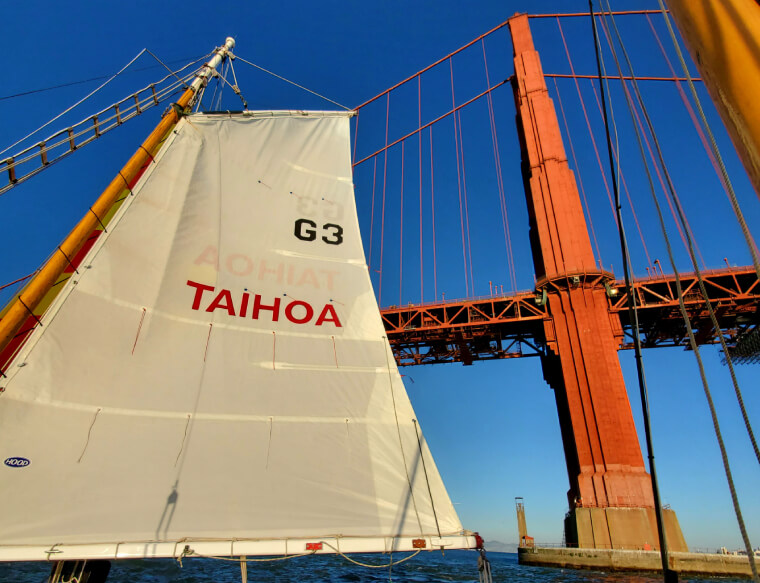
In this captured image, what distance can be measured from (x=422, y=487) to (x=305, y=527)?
160 cm

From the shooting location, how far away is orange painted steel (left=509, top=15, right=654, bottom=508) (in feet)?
66.8

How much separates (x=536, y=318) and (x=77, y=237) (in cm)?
2521

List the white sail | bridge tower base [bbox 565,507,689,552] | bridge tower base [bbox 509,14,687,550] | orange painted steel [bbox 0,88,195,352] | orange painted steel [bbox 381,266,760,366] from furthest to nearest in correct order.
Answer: orange painted steel [bbox 381,266,760,366] < bridge tower base [bbox 509,14,687,550] < bridge tower base [bbox 565,507,689,552] < orange painted steel [bbox 0,88,195,352] < the white sail

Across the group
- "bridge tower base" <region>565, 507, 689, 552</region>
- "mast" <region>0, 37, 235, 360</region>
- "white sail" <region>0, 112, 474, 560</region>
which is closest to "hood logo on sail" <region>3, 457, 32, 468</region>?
"white sail" <region>0, 112, 474, 560</region>

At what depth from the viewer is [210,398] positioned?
5.68 metres

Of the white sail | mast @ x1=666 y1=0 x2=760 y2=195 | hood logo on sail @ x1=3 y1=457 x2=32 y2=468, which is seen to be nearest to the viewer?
mast @ x1=666 y1=0 x2=760 y2=195

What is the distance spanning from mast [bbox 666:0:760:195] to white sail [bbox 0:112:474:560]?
17.1ft

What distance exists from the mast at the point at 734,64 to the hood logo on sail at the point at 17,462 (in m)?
6.10

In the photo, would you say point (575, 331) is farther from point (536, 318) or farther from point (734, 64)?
point (734, 64)

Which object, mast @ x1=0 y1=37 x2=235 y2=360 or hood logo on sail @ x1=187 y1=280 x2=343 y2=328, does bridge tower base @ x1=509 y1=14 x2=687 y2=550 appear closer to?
hood logo on sail @ x1=187 y1=280 x2=343 y2=328

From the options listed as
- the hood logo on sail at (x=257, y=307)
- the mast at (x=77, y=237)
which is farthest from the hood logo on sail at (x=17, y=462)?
the hood logo on sail at (x=257, y=307)

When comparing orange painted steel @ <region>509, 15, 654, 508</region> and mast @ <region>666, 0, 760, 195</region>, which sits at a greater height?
orange painted steel @ <region>509, 15, 654, 508</region>

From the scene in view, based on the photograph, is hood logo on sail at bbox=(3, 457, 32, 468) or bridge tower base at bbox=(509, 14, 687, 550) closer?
A: hood logo on sail at bbox=(3, 457, 32, 468)

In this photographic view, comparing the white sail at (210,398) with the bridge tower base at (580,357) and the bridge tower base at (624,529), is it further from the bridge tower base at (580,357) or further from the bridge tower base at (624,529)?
the bridge tower base at (580,357)
